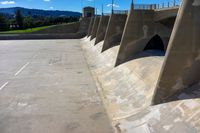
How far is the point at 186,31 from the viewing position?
1421 cm

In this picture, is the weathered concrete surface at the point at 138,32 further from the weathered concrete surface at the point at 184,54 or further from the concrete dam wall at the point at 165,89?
the weathered concrete surface at the point at 184,54

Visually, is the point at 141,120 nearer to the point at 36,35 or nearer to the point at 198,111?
the point at 198,111

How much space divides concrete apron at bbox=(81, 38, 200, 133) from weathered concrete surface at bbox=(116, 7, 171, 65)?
187 cm

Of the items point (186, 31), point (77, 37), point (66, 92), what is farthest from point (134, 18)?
point (77, 37)

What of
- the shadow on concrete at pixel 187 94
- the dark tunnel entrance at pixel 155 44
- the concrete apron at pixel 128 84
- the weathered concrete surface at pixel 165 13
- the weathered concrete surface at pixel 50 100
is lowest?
the weathered concrete surface at pixel 50 100

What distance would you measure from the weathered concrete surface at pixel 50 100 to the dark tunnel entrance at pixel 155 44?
7177 mm

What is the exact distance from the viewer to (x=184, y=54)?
46.6 feet

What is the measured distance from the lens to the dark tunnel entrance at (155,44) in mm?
28312

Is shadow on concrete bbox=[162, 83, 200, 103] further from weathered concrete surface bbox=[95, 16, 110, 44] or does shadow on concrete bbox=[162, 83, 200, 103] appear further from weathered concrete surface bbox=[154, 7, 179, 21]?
weathered concrete surface bbox=[95, 16, 110, 44]

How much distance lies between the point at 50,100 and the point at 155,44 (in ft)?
47.1

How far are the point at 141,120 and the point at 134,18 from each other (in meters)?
15.5

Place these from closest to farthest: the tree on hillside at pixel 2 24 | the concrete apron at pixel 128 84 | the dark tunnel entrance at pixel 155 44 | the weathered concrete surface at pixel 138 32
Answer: the concrete apron at pixel 128 84 < the weathered concrete surface at pixel 138 32 < the dark tunnel entrance at pixel 155 44 < the tree on hillside at pixel 2 24

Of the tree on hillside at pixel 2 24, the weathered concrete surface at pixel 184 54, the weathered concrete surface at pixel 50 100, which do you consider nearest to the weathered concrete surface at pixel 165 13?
the weathered concrete surface at pixel 184 54

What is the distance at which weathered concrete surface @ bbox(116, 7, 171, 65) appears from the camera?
27031 millimetres
